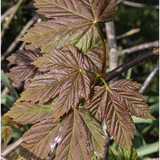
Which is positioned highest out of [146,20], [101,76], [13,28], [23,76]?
[13,28]

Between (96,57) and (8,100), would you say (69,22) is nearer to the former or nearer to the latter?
(96,57)

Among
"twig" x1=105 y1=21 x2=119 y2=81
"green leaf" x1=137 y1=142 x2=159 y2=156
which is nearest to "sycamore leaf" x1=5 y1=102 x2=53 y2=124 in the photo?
"twig" x1=105 y1=21 x2=119 y2=81

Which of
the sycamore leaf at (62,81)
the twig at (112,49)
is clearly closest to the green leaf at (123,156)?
the sycamore leaf at (62,81)

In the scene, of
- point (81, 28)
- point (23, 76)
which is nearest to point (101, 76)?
point (81, 28)

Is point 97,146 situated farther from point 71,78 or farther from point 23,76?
point 23,76

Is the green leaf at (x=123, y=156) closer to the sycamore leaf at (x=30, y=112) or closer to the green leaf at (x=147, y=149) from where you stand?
the sycamore leaf at (x=30, y=112)

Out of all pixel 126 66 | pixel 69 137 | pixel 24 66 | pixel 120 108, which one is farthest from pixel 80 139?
pixel 24 66

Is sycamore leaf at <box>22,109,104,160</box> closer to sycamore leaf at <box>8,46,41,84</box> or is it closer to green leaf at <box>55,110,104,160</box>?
green leaf at <box>55,110,104,160</box>
